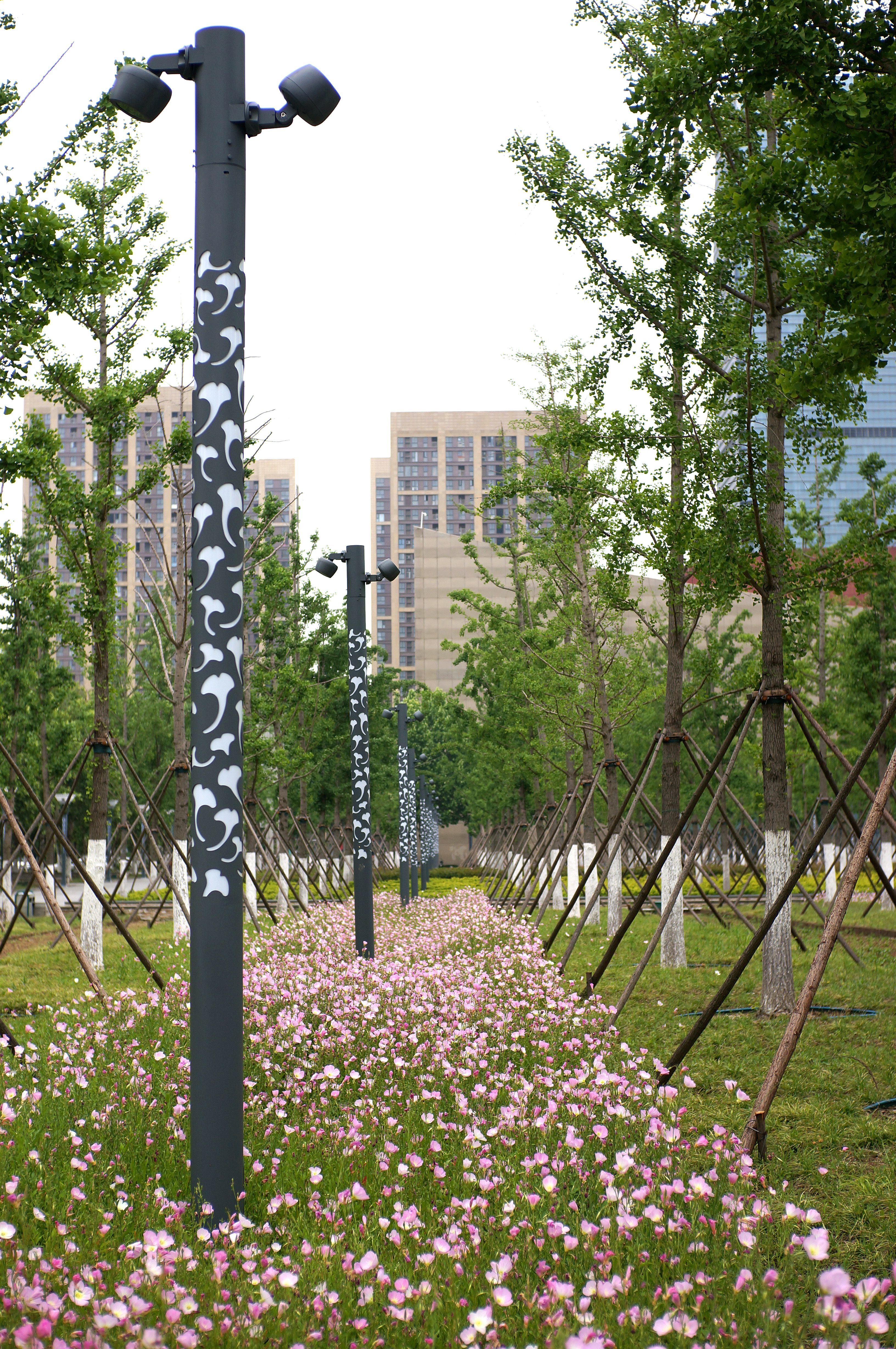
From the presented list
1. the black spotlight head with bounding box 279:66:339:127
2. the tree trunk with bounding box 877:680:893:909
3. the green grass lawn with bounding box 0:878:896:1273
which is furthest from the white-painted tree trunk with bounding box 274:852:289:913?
the black spotlight head with bounding box 279:66:339:127

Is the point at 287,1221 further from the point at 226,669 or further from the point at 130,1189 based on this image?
the point at 226,669

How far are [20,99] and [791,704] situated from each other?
872 cm

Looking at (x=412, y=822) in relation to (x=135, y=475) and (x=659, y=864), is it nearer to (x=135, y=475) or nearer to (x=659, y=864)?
(x=659, y=864)

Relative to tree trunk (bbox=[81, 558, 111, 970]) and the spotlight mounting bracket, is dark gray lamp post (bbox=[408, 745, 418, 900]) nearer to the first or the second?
tree trunk (bbox=[81, 558, 111, 970])

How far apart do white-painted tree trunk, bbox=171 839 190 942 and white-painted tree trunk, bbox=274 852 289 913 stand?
3.05 m

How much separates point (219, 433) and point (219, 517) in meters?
0.37

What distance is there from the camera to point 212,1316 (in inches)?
120

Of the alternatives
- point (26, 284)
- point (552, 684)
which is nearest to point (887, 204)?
point (26, 284)

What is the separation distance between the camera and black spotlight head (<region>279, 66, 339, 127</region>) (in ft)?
15.1

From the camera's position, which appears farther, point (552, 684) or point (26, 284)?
point (552, 684)

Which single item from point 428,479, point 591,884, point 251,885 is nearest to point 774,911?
point 251,885

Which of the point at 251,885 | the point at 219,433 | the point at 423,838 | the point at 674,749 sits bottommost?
the point at 423,838

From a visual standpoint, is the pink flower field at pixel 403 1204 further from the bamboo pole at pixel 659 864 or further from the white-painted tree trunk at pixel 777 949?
the white-painted tree trunk at pixel 777 949

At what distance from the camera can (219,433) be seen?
4664 mm
